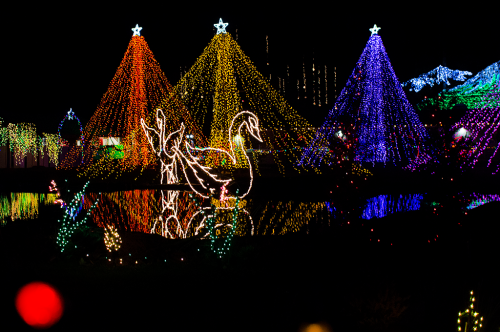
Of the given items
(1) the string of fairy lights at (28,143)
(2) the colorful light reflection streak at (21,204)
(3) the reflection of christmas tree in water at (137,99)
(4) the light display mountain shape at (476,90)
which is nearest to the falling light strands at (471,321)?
(2) the colorful light reflection streak at (21,204)

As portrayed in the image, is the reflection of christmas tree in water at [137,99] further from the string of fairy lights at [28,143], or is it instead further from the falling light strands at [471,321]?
the falling light strands at [471,321]

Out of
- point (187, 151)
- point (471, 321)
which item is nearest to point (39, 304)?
point (471, 321)

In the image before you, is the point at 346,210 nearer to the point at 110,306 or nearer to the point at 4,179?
the point at 110,306

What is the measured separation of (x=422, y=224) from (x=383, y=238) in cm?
130

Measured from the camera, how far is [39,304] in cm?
432

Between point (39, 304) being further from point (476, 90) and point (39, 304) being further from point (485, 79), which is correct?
point (476, 90)

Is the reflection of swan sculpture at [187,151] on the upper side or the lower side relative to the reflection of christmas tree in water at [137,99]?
lower

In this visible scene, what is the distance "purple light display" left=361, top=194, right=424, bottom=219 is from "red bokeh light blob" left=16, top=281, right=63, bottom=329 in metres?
6.39

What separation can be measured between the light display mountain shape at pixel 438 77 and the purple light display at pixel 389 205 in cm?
1494

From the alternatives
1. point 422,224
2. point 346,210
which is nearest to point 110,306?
point 346,210

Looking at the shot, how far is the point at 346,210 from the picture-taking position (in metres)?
8.02

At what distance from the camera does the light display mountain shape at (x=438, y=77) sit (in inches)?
1003

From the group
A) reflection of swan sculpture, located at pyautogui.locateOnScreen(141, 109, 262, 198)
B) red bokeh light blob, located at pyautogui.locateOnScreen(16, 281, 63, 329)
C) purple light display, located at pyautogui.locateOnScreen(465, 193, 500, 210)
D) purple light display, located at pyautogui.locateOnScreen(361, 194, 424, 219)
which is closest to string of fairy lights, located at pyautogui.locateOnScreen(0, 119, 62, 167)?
reflection of swan sculpture, located at pyautogui.locateOnScreen(141, 109, 262, 198)

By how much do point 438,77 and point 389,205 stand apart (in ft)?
57.1
